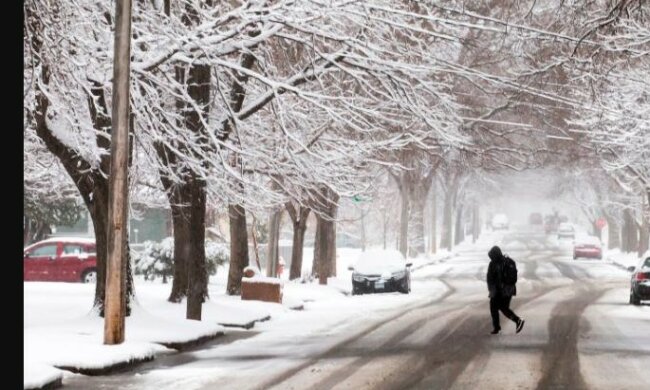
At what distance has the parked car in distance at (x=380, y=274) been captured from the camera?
38.2 meters

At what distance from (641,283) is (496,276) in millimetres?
10972

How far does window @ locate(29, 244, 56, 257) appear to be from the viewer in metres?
42.4

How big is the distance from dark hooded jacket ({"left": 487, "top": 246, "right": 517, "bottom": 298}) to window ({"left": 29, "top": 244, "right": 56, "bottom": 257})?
23.7m

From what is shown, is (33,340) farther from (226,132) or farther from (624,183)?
(624,183)

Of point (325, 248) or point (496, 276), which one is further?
point (325, 248)

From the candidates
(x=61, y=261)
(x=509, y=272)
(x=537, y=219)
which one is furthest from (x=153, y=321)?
(x=537, y=219)

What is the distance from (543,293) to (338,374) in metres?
23.7

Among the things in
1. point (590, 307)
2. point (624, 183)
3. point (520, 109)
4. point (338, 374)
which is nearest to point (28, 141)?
point (338, 374)

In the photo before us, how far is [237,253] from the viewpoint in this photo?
3203cm

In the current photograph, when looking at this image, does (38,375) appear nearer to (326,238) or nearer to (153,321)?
(153,321)

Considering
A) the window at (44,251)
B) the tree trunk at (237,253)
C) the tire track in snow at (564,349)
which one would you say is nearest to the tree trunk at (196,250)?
the tire track in snow at (564,349)

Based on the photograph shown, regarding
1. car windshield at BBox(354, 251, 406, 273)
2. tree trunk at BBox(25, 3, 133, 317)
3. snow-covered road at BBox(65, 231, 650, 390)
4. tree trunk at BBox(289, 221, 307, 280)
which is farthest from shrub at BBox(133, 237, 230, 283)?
tree trunk at BBox(25, 3, 133, 317)

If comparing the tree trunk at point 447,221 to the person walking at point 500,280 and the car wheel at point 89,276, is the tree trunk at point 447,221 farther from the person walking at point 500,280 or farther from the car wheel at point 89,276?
the person walking at point 500,280

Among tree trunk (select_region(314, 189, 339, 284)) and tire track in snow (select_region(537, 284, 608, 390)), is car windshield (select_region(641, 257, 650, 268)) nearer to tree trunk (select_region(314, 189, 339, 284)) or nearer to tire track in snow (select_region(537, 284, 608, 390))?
tire track in snow (select_region(537, 284, 608, 390))
